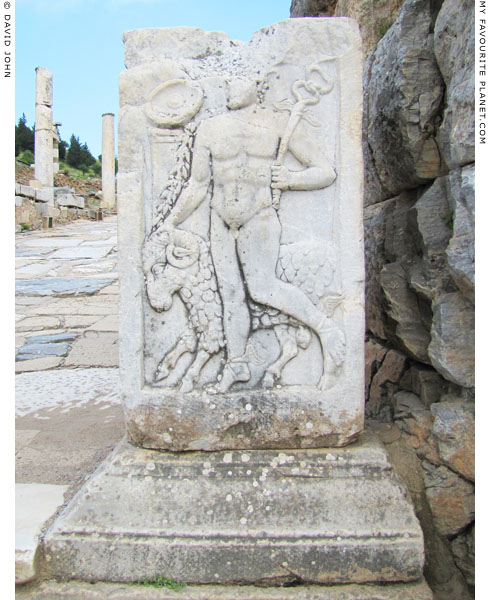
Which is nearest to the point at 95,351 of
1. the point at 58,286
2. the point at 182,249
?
the point at 182,249

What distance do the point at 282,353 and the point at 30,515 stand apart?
1189 millimetres

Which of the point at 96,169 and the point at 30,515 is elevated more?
the point at 96,169

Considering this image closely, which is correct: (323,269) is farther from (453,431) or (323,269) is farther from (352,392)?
(453,431)

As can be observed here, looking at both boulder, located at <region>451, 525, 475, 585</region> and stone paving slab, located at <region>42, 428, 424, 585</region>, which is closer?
stone paving slab, located at <region>42, 428, 424, 585</region>

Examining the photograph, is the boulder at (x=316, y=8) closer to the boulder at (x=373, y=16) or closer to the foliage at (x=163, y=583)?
the boulder at (x=373, y=16)

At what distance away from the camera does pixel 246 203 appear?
6.57 ft

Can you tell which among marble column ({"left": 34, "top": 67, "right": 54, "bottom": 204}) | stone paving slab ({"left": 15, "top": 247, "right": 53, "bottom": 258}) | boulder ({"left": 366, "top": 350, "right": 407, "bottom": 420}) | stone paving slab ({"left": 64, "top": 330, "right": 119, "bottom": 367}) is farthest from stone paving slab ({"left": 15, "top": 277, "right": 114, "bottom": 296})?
marble column ({"left": 34, "top": 67, "right": 54, "bottom": 204})

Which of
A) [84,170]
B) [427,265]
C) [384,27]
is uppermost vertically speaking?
[84,170]

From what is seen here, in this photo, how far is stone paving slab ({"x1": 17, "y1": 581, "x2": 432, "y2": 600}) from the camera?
5.64ft

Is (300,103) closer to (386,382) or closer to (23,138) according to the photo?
(386,382)

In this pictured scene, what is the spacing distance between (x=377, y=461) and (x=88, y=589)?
1.18 metres

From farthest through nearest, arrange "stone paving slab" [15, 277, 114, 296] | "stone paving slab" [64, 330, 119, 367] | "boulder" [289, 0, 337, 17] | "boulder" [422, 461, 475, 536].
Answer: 1. "stone paving slab" [15, 277, 114, 296]
2. "stone paving slab" [64, 330, 119, 367]
3. "boulder" [289, 0, 337, 17]
4. "boulder" [422, 461, 475, 536]

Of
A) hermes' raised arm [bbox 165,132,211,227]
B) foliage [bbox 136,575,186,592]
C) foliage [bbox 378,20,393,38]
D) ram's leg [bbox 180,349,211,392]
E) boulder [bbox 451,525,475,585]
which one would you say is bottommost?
boulder [bbox 451,525,475,585]

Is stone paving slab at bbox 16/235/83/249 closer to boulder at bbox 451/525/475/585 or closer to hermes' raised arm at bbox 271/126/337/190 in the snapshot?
hermes' raised arm at bbox 271/126/337/190
